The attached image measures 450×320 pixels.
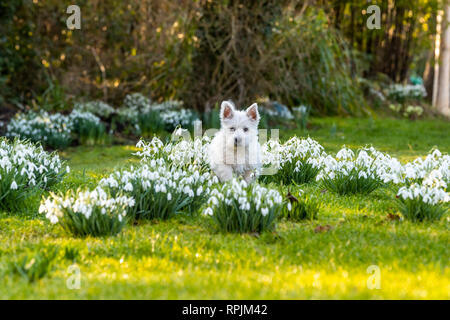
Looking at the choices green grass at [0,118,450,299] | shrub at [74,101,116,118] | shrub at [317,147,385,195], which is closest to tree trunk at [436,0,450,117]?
shrub at [74,101,116,118]

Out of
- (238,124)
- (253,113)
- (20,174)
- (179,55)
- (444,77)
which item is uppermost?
(179,55)

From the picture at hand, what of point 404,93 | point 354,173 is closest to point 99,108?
point 354,173

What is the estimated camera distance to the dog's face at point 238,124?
639cm

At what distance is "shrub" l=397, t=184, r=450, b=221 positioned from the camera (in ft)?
17.3

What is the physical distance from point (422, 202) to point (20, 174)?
13.0ft

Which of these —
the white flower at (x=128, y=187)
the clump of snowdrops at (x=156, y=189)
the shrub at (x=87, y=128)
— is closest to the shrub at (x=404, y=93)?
the shrub at (x=87, y=128)

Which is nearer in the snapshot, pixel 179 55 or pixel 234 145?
pixel 234 145

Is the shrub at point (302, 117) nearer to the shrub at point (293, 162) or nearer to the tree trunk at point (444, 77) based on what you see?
the shrub at point (293, 162)

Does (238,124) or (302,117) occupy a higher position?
(238,124)

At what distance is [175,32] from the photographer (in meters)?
14.2

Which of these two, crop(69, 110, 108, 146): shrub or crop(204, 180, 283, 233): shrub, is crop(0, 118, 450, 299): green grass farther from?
crop(69, 110, 108, 146): shrub

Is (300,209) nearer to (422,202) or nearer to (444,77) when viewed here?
(422,202)

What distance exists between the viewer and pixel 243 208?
196 inches

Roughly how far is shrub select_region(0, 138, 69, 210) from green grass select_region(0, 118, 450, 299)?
0.21 meters
